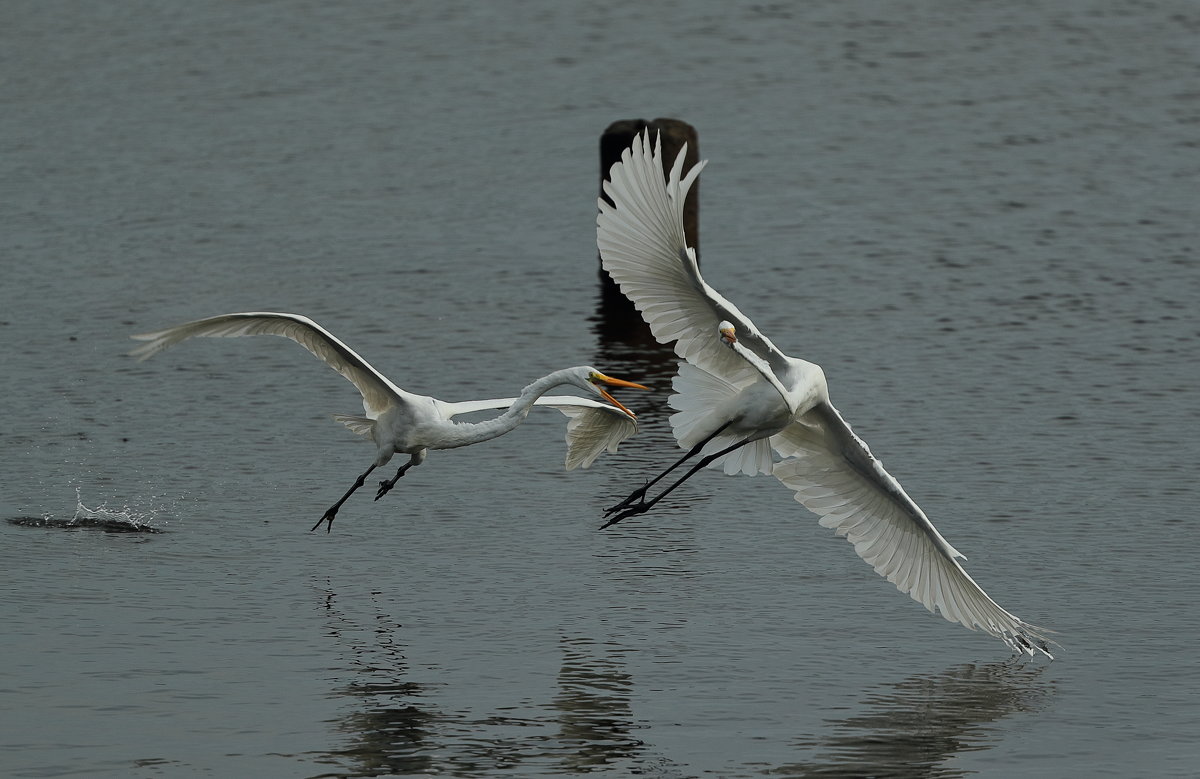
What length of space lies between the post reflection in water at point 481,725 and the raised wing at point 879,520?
1.96 metres

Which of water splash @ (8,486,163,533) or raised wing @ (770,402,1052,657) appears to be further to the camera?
water splash @ (8,486,163,533)

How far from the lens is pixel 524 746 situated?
1118cm

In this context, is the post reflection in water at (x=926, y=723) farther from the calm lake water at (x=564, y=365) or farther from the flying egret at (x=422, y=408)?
the flying egret at (x=422, y=408)

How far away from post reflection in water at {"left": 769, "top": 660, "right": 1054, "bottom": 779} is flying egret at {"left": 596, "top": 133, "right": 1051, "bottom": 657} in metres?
0.40

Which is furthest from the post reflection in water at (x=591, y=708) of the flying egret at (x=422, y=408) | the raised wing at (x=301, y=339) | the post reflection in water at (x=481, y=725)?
the raised wing at (x=301, y=339)

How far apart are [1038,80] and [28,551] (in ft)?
76.5

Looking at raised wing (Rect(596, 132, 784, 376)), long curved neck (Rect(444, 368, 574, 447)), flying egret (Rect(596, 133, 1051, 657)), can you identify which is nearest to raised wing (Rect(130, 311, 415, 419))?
long curved neck (Rect(444, 368, 574, 447))

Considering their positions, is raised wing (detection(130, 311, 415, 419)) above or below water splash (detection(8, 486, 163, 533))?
above

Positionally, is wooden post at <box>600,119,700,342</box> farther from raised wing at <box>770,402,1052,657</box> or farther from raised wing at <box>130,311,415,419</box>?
raised wing at <box>770,402,1052,657</box>

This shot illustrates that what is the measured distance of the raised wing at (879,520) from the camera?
12.9 m

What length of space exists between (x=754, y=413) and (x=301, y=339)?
3165 mm

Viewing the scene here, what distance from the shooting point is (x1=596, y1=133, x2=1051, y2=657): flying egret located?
40.4ft

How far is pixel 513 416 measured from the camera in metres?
13.9

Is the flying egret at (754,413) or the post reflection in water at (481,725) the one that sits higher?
the flying egret at (754,413)
